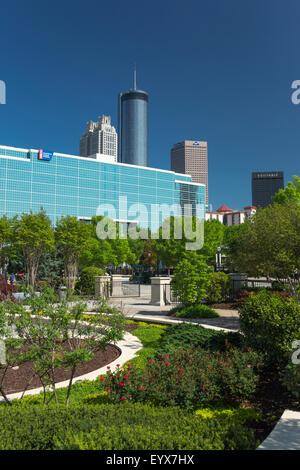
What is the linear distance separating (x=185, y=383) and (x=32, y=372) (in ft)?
13.8

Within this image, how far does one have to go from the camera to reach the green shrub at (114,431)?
3.56 meters

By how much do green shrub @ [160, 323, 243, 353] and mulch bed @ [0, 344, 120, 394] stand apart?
154 centimetres

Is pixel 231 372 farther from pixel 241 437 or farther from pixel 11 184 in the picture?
pixel 11 184

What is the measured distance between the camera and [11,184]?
92.2 metres

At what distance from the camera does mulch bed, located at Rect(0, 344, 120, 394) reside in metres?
7.28

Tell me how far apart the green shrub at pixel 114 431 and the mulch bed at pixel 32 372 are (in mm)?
2973

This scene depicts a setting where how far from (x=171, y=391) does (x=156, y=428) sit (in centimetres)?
182

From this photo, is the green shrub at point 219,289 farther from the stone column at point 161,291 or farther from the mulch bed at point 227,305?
the stone column at point 161,291

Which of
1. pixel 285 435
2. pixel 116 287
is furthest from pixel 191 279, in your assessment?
pixel 116 287

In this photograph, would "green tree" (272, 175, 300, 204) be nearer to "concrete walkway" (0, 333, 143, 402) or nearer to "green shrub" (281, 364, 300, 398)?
"concrete walkway" (0, 333, 143, 402)

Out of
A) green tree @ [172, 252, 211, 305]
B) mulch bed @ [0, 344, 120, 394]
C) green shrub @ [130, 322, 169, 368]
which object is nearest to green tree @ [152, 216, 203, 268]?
green tree @ [172, 252, 211, 305]

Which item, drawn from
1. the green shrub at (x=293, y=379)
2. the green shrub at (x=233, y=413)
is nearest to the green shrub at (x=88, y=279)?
the green shrub at (x=233, y=413)

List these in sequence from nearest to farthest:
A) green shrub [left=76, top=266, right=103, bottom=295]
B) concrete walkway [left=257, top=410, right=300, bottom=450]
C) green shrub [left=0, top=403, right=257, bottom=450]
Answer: green shrub [left=0, top=403, right=257, bottom=450], concrete walkway [left=257, top=410, right=300, bottom=450], green shrub [left=76, top=266, right=103, bottom=295]

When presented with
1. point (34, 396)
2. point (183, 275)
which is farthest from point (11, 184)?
point (34, 396)
